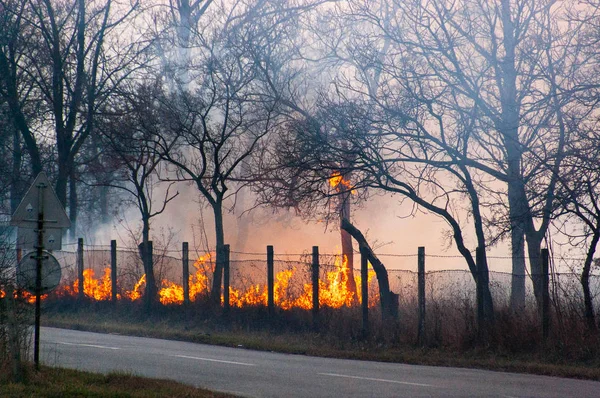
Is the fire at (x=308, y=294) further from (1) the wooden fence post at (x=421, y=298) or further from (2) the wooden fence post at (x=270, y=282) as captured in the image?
(1) the wooden fence post at (x=421, y=298)

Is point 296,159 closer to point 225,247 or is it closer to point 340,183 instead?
point 340,183

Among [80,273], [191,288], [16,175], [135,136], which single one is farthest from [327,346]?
[16,175]

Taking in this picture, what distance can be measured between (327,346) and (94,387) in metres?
7.98

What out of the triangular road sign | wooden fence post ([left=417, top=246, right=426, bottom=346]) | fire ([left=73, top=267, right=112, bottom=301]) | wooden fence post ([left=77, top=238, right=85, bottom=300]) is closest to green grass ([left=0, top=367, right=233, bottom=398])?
the triangular road sign

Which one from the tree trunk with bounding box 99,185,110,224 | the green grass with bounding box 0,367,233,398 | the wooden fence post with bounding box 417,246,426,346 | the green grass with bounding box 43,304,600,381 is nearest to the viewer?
the green grass with bounding box 0,367,233,398

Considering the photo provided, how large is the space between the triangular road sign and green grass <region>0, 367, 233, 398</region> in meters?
2.21

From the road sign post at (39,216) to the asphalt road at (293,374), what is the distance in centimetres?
173

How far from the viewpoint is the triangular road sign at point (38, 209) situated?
39.0 feet

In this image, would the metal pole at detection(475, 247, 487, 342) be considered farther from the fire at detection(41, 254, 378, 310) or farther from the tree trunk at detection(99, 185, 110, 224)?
the tree trunk at detection(99, 185, 110, 224)

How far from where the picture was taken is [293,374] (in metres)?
12.5

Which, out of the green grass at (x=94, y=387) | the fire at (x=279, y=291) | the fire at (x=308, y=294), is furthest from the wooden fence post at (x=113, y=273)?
the green grass at (x=94, y=387)

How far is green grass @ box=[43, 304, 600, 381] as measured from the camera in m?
14.2

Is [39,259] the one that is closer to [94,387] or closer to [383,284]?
[94,387]

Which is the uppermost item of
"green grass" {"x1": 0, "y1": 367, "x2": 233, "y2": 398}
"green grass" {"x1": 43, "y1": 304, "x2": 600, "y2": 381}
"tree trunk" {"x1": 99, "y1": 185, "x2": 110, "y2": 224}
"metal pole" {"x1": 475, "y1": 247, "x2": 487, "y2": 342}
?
"tree trunk" {"x1": 99, "y1": 185, "x2": 110, "y2": 224}
